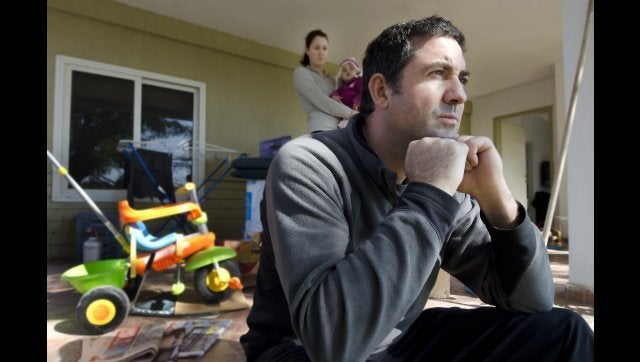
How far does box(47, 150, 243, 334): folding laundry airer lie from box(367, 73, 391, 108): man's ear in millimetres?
1962

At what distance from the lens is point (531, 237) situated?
3.63 ft

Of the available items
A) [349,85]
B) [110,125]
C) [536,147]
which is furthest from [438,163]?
[536,147]

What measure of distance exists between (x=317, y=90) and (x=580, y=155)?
1.97 metres

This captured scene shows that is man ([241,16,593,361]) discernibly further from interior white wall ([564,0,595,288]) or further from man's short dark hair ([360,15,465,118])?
interior white wall ([564,0,595,288])

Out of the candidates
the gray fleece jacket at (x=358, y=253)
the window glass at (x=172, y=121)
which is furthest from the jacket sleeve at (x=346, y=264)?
the window glass at (x=172, y=121)

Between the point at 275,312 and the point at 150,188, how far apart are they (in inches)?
120

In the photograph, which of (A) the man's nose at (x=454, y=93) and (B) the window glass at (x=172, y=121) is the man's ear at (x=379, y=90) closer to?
(A) the man's nose at (x=454, y=93)

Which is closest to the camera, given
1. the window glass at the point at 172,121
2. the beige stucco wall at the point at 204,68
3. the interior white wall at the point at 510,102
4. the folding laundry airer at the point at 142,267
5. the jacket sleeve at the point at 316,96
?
the folding laundry airer at the point at 142,267

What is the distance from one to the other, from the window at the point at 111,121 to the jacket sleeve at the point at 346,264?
13.1 feet

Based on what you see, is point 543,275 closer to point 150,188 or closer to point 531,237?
point 531,237

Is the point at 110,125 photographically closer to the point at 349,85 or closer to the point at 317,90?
the point at 317,90

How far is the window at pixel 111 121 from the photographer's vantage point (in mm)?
4629
